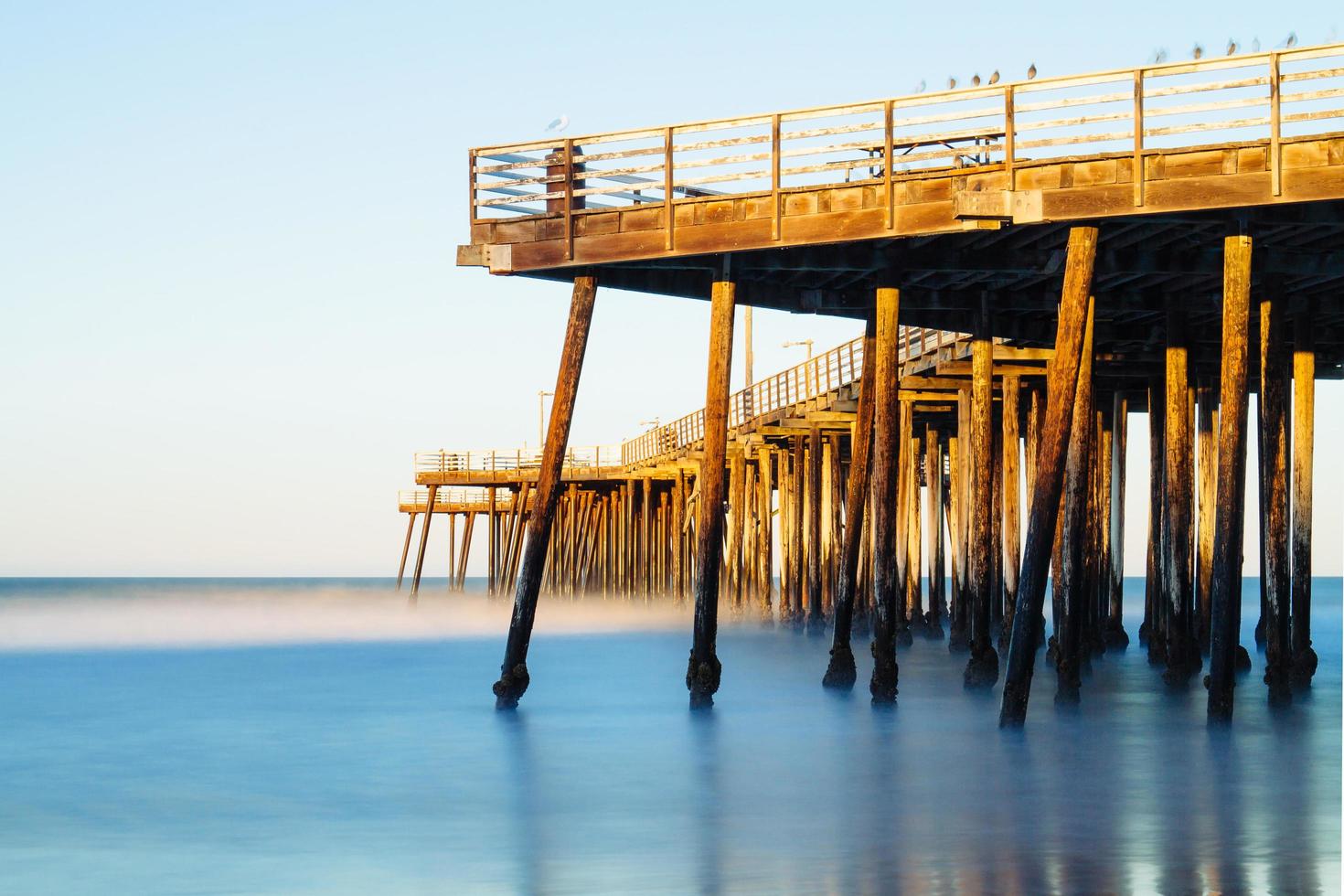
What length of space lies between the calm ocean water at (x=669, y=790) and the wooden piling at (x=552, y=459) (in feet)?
3.88

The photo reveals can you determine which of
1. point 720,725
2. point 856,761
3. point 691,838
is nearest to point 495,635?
point 720,725

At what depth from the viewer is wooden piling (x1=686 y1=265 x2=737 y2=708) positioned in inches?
655

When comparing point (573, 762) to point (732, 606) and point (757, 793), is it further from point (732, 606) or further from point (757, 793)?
point (732, 606)

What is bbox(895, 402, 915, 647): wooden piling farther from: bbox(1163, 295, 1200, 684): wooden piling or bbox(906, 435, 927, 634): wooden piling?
bbox(1163, 295, 1200, 684): wooden piling

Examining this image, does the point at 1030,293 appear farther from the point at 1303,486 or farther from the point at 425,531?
the point at 425,531

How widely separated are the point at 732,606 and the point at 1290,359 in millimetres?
22361

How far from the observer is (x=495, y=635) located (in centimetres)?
4081

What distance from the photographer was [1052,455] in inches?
575

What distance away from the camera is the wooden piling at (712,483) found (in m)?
16.6

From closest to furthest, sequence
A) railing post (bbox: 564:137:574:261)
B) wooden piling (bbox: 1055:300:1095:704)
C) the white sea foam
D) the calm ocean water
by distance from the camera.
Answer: the calm ocean water, wooden piling (bbox: 1055:300:1095:704), railing post (bbox: 564:137:574:261), the white sea foam

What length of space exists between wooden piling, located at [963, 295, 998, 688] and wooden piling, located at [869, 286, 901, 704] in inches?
46.5

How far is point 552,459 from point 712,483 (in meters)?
1.85

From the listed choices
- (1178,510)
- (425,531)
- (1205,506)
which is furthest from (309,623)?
(1178,510)

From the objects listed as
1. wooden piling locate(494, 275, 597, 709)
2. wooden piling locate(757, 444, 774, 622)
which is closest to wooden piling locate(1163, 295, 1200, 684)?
wooden piling locate(494, 275, 597, 709)
